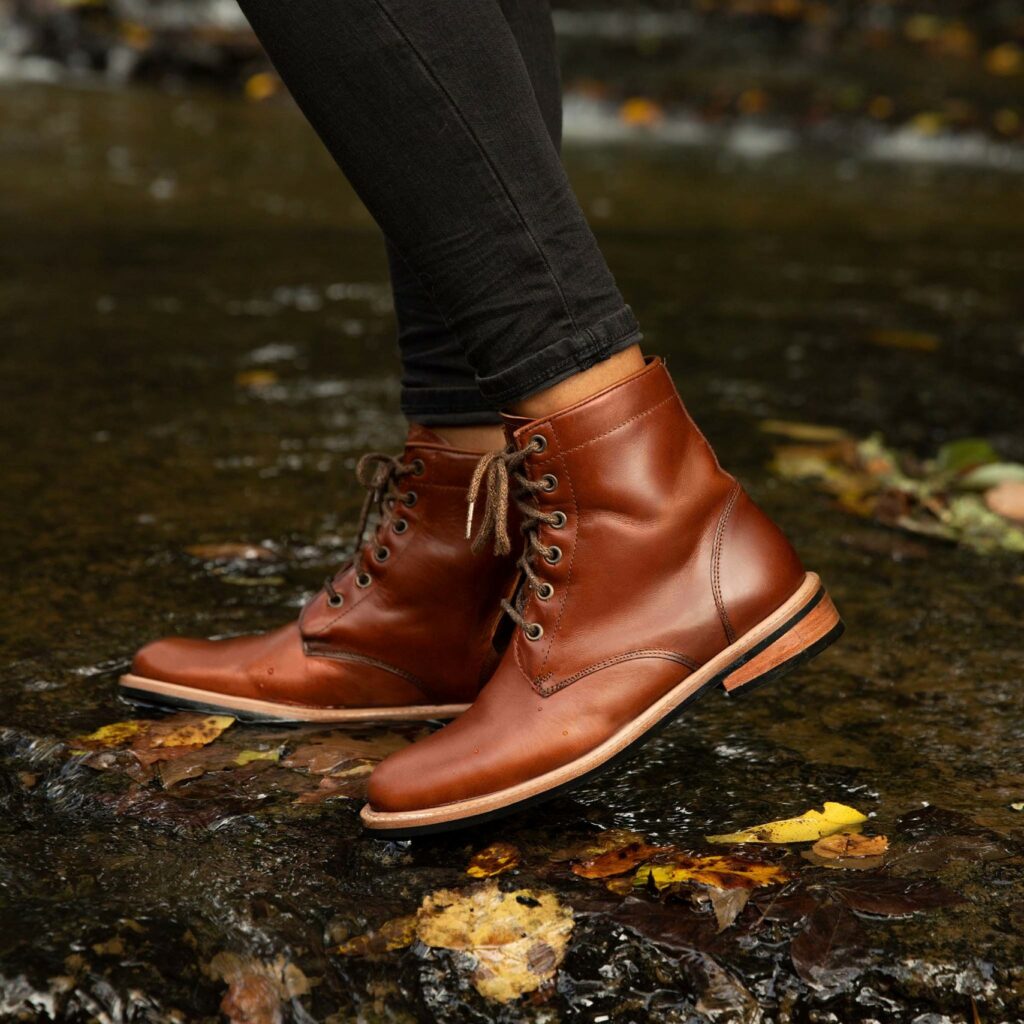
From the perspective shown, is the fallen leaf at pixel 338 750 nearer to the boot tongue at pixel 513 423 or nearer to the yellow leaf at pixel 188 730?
the yellow leaf at pixel 188 730

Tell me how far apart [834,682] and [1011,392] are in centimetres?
160

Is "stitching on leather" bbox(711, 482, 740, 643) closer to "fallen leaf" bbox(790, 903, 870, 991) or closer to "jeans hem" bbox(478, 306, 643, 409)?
"jeans hem" bbox(478, 306, 643, 409)

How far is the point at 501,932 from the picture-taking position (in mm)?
1110

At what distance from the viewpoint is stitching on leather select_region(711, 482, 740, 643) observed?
1349mm

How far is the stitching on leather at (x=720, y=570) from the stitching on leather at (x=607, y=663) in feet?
0.19

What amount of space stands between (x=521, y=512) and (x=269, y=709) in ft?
1.36

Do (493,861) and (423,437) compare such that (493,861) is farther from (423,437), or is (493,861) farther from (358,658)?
(423,437)

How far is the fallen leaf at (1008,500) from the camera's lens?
7.15 ft

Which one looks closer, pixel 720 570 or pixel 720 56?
pixel 720 570

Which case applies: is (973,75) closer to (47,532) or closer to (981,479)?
(981,479)

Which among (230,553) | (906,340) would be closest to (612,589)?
(230,553)

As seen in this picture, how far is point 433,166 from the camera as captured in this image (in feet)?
4.07

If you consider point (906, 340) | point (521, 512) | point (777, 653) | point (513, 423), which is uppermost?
point (513, 423)

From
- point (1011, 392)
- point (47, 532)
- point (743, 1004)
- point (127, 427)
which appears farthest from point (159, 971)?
point (1011, 392)
